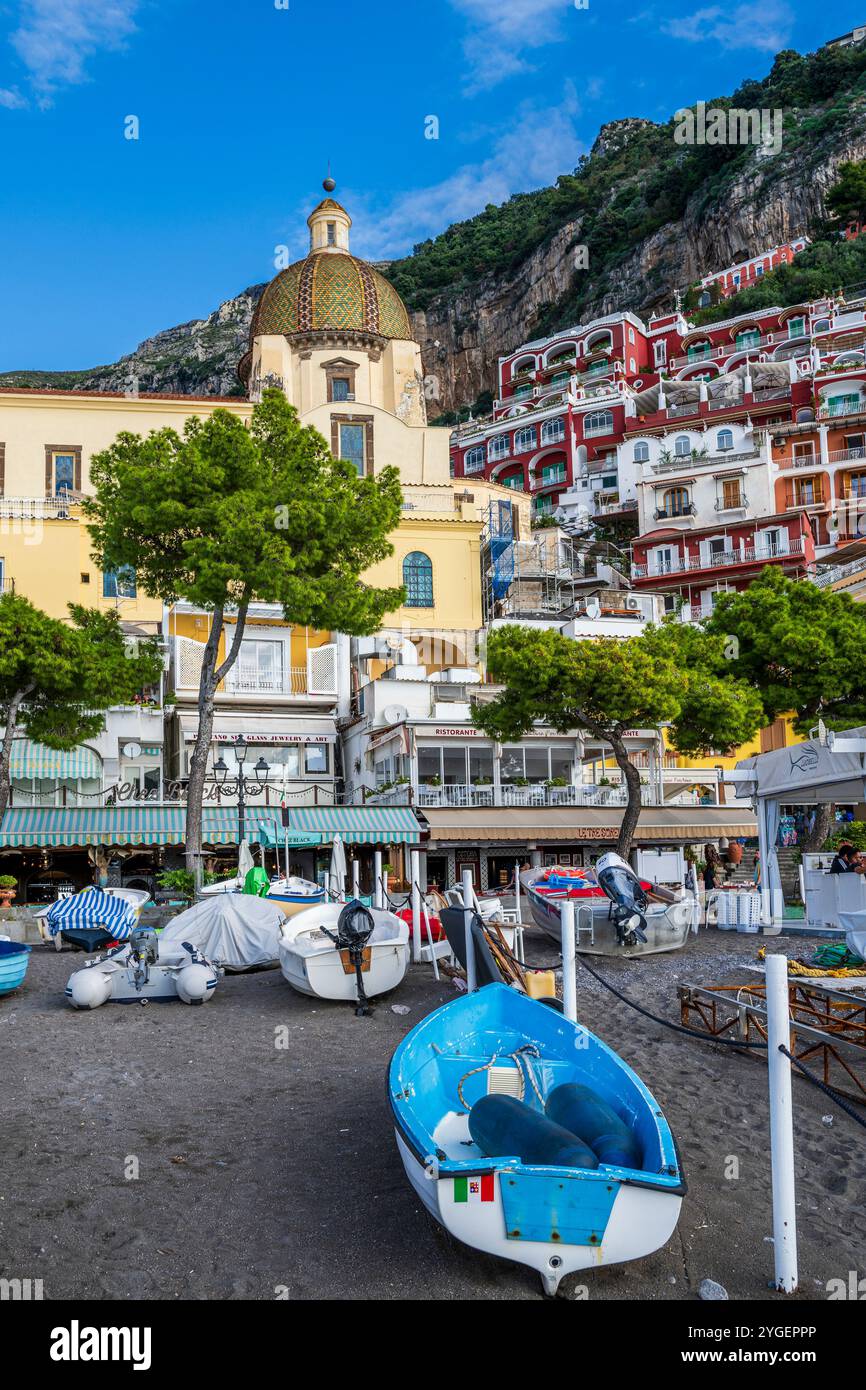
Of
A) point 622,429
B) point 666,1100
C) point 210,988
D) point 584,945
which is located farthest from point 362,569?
point 622,429

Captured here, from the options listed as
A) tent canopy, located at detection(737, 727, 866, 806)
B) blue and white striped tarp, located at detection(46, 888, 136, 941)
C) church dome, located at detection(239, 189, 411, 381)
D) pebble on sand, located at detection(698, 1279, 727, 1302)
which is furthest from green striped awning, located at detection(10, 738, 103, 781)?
pebble on sand, located at detection(698, 1279, 727, 1302)

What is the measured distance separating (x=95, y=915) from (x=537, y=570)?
1534 inches

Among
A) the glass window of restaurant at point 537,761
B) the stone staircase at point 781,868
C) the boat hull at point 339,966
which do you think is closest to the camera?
the boat hull at point 339,966

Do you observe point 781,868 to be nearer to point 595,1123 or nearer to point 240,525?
point 240,525

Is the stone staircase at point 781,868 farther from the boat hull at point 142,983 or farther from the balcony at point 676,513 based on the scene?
the balcony at point 676,513

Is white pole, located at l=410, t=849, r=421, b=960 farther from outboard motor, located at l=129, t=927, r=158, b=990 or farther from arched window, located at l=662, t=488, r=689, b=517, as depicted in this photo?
arched window, located at l=662, t=488, r=689, b=517

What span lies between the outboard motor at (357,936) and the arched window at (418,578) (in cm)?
2967

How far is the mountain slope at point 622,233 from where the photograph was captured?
3521 inches

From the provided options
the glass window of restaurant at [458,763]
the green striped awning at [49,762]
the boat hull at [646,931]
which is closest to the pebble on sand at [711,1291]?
the boat hull at [646,931]

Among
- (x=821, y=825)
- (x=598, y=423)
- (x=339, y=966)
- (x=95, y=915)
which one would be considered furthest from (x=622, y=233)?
(x=339, y=966)

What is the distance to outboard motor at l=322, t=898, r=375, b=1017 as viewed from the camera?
1339 centimetres

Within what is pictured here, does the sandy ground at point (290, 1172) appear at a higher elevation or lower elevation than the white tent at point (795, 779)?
lower

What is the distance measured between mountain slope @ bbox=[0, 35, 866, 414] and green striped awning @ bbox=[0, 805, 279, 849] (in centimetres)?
7629
